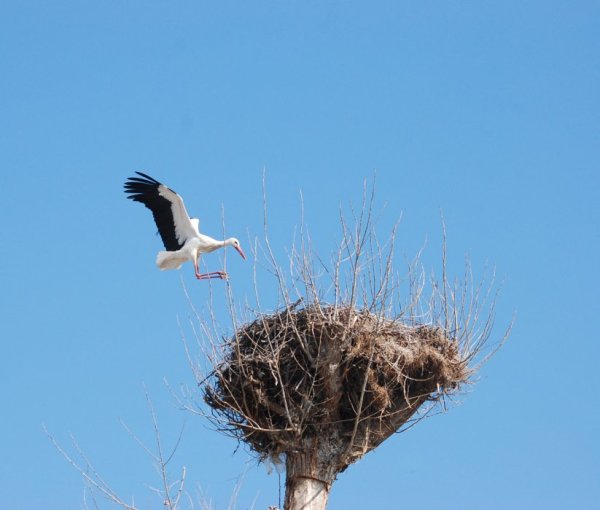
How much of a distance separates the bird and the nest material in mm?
3587

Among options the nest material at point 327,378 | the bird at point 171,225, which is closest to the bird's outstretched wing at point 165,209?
the bird at point 171,225

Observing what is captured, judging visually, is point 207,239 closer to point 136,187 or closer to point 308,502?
point 136,187

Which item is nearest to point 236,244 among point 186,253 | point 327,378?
point 186,253

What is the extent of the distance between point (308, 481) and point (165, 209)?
5.06 metres

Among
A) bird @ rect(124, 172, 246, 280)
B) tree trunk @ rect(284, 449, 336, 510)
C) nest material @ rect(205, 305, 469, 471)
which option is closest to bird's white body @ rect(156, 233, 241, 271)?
bird @ rect(124, 172, 246, 280)

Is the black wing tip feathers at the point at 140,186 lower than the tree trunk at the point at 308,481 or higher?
higher

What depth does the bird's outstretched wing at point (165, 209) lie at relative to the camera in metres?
14.4

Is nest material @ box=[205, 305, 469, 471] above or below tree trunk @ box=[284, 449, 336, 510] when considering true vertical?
above

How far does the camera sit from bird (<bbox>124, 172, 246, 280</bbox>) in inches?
567

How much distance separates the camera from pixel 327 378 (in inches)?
426

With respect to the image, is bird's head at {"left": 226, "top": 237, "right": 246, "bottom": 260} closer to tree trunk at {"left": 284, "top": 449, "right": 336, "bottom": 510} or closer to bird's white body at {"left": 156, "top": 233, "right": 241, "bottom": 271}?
bird's white body at {"left": 156, "top": 233, "right": 241, "bottom": 271}

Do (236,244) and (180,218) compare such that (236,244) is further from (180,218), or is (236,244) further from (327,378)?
(327,378)

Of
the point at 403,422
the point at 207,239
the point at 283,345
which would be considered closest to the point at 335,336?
the point at 283,345

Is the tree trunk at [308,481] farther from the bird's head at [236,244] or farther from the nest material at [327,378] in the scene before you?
the bird's head at [236,244]
